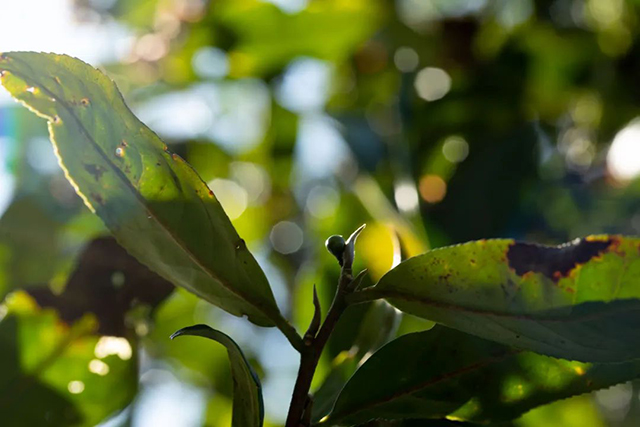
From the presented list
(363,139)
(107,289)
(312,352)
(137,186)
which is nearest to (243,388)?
(312,352)

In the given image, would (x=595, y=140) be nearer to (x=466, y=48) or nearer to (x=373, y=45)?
(x=466, y=48)

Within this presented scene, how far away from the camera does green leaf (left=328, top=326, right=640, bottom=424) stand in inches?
22.0

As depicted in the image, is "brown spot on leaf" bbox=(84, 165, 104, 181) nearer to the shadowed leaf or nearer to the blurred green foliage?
the shadowed leaf

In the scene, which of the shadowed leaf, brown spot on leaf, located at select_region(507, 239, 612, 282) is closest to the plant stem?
brown spot on leaf, located at select_region(507, 239, 612, 282)

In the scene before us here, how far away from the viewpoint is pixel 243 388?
536 mm

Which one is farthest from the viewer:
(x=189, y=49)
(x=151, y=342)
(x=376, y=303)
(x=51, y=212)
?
(x=189, y=49)

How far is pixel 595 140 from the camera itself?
1.62m

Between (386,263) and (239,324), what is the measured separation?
2.23 feet

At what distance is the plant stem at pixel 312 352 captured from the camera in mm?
519

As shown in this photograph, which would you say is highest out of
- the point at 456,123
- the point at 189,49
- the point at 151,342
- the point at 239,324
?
the point at 189,49

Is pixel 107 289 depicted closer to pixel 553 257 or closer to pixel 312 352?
pixel 312 352

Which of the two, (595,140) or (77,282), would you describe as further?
(595,140)

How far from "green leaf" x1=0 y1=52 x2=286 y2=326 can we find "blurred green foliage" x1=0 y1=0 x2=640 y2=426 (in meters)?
0.43

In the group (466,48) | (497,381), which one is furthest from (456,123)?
(497,381)
